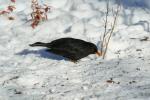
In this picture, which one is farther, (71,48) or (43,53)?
(43,53)

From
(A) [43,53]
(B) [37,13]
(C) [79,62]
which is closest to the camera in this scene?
(C) [79,62]

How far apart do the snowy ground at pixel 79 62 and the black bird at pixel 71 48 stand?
112mm

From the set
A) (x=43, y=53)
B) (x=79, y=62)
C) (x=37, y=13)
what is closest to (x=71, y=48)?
(x=79, y=62)

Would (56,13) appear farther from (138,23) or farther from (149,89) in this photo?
(149,89)

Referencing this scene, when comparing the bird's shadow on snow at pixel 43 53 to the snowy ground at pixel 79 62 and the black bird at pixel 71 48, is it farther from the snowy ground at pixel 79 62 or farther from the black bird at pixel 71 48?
the black bird at pixel 71 48

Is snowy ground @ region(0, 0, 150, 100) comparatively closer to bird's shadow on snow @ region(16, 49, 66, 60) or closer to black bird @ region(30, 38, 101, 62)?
bird's shadow on snow @ region(16, 49, 66, 60)

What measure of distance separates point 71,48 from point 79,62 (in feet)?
0.78

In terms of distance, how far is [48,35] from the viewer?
24.2ft

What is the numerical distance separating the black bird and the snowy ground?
4.4 inches

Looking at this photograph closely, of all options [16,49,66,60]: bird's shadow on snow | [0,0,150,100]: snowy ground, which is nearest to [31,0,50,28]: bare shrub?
[0,0,150,100]: snowy ground

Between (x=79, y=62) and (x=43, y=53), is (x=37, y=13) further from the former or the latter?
(x=79, y=62)

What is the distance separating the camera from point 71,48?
→ 652cm

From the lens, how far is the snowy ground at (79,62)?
5.27 meters

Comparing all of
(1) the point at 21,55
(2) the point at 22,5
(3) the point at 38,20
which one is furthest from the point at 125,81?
(2) the point at 22,5
